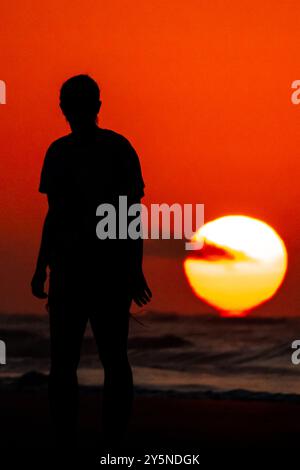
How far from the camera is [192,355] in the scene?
16797 millimetres

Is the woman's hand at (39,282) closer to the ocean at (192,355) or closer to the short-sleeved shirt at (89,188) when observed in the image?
the short-sleeved shirt at (89,188)

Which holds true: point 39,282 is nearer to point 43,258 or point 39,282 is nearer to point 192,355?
point 43,258

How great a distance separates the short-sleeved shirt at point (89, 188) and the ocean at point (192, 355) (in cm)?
588

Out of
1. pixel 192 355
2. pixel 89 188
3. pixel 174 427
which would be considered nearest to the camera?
pixel 89 188

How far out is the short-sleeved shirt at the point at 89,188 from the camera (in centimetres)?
599

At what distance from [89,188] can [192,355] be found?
11.0m

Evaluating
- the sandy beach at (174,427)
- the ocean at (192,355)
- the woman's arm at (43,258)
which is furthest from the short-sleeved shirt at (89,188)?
the ocean at (192,355)

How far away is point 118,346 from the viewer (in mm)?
5906

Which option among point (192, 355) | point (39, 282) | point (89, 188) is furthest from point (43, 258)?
point (192, 355)

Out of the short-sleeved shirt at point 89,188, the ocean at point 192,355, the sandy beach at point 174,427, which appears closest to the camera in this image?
the short-sleeved shirt at point 89,188

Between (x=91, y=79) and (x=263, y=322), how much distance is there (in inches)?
547

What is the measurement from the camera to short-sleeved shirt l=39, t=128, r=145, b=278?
5.99 meters
